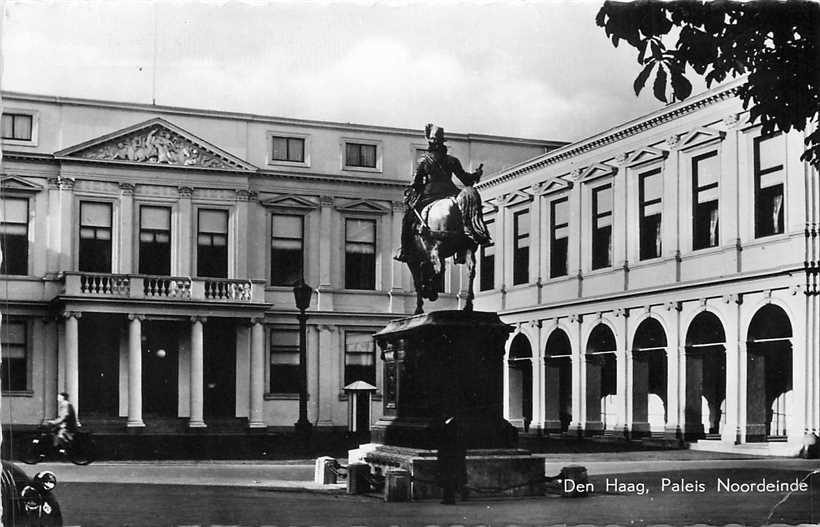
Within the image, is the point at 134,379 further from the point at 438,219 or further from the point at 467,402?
the point at 467,402

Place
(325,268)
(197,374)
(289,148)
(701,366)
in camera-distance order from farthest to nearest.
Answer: (325,268) < (289,148) < (701,366) < (197,374)

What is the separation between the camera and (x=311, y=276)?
27.4m

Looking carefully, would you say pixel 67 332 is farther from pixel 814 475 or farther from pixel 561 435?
pixel 814 475

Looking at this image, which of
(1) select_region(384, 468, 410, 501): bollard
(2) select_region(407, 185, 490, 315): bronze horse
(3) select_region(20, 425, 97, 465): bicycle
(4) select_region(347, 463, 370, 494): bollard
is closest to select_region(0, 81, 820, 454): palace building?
(3) select_region(20, 425, 97, 465): bicycle

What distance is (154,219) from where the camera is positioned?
2664cm

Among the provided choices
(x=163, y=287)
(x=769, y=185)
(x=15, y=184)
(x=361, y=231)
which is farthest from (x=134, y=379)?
(x=769, y=185)

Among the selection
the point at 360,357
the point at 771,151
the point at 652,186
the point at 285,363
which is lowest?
the point at 285,363

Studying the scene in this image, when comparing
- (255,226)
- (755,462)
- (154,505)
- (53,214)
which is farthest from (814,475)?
(255,226)

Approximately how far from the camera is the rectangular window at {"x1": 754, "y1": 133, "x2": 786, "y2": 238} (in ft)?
78.5

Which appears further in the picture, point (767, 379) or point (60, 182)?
point (767, 379)

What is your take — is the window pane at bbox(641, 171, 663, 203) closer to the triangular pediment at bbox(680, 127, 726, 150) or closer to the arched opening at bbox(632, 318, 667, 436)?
the triangular pediment at bbox(680, 127, 726, 150)

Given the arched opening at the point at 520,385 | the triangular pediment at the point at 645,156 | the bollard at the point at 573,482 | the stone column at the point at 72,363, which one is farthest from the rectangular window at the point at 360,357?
the bollard at the point at 573,482

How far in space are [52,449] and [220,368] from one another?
9.91 metres

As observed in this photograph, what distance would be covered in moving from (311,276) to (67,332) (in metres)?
6.36
